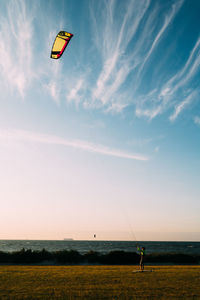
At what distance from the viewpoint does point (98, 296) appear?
7973mm

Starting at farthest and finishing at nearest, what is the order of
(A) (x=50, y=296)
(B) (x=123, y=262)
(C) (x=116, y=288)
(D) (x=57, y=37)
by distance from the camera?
(B) (x=123, y=262) < (D) (x=57, y=37) < (C) (x=116, y=288) < (A) (x=50, y=296)

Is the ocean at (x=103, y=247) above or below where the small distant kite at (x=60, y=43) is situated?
below

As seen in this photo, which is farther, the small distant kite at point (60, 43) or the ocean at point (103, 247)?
the ocean at point (103, 247)

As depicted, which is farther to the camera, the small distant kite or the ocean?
the ocean

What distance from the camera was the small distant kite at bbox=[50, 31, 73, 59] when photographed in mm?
12144

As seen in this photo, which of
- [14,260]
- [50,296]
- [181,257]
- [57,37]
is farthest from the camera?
[181,257]

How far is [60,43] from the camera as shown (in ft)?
40.7

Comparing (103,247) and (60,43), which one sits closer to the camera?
(60,43)

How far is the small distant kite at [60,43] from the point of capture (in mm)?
12144

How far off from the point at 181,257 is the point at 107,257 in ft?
33.7

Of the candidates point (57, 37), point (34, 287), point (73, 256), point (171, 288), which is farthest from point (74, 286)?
point (73, 256)

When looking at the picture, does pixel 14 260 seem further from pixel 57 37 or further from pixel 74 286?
pixel 57 37

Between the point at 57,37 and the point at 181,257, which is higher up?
the point at 57,37

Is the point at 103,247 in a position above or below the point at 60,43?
below
